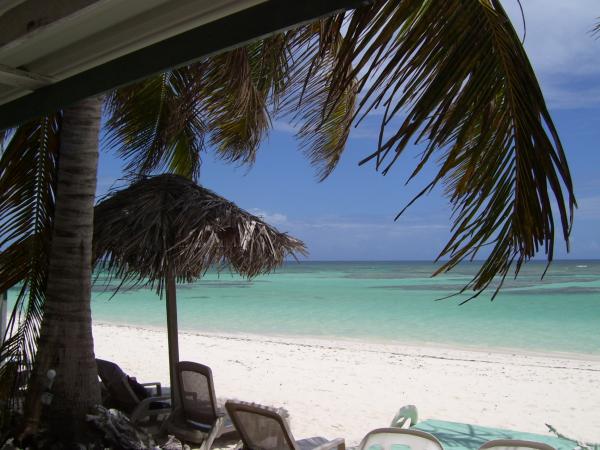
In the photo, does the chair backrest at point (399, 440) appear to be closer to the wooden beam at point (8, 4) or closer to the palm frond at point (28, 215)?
the palm frond at point (28, 215)

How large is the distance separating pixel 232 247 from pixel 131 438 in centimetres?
167

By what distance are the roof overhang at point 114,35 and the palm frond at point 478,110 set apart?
1.48 feet

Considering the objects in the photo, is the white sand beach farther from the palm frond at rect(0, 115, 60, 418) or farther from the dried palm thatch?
the palm frond at rect(0, 115, 60, 418)

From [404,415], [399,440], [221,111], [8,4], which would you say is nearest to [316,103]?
[221,111]

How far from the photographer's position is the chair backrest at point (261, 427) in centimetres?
367

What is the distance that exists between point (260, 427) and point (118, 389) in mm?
2205

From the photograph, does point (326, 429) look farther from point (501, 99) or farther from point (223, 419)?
point (501, 99)

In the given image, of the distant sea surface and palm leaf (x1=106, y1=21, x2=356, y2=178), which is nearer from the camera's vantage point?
palm leaf (x1=106, y1=21, x2=356, y2=178)

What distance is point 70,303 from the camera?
4230 mm

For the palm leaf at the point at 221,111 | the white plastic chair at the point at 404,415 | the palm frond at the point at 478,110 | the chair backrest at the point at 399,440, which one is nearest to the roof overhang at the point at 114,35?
the palm frond at the point at 478,110

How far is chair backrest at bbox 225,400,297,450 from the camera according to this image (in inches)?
144

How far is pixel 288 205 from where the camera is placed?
9688 centimetres

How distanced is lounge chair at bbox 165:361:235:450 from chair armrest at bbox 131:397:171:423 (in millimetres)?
369

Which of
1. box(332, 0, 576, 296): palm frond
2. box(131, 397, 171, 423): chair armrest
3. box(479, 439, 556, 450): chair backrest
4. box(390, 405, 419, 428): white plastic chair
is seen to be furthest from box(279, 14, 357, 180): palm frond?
box(131, 397, 171, 423): chair armrest
